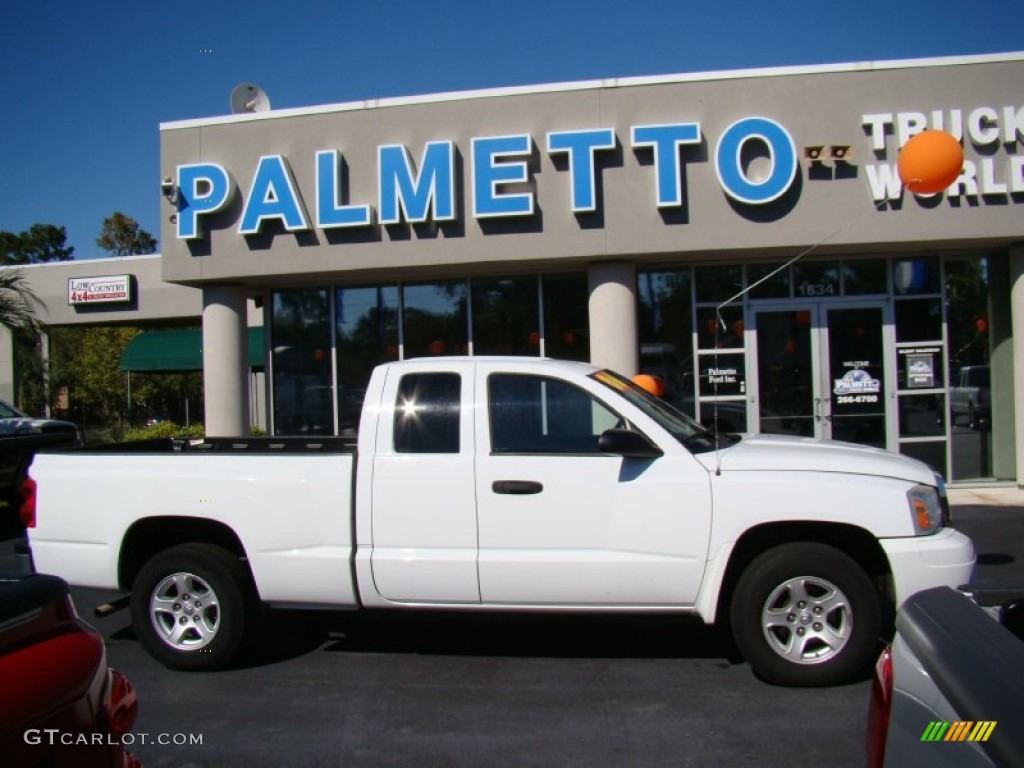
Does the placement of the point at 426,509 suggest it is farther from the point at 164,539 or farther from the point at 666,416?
the point at 164,539

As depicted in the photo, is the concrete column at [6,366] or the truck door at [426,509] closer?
the truck door at [426,509]

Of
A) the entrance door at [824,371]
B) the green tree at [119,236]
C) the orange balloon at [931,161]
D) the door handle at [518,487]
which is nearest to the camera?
the door handle at [518,487]

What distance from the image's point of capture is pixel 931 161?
28.0 ft

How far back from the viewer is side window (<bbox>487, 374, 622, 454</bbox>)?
16.8 feet

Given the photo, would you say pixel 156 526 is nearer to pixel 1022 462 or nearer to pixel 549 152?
pixel 549 152

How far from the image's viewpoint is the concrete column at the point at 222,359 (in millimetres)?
12547

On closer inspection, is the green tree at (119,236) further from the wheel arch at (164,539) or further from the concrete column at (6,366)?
the wheel arch at (164,539)

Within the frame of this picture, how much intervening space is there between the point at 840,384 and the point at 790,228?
2358 mm

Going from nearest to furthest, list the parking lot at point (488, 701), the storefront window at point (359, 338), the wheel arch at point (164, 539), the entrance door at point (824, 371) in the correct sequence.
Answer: the parking lot at point (488, 701)
the wheel arch at point (164, 539)
the entrance door at point (824, 371)
the storefront window at point (359, 338)

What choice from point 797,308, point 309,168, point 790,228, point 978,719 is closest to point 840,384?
point 797,308

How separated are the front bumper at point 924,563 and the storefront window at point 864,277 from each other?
777 centimetres

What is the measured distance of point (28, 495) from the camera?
5527 mm

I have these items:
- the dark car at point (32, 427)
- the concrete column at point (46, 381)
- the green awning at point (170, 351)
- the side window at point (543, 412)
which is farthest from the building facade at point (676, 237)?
the concrete column at point (46, 381)

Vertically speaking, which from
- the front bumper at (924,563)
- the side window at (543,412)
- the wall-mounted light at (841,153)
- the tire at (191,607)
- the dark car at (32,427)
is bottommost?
the tire at (191,607)
